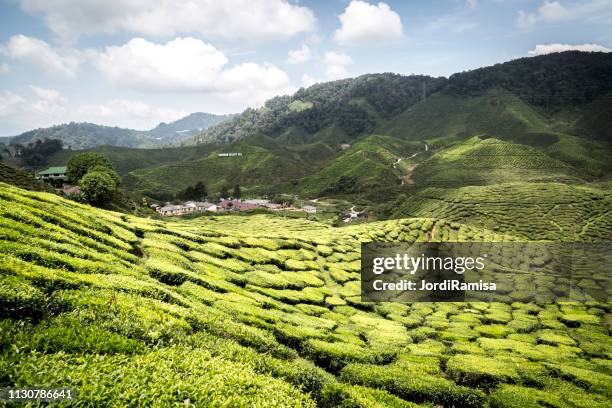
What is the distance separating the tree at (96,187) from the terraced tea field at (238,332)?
2496 inches

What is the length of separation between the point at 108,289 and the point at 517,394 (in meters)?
22.8

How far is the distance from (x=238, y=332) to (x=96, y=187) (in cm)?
8752

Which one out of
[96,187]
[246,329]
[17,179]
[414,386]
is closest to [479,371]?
[414,386]

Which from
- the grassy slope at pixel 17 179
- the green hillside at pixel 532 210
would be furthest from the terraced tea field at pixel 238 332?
the green hillside at pixel 532 210

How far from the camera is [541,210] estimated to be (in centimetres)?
12162

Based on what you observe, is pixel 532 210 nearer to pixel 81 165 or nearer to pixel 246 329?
pixel 246 329

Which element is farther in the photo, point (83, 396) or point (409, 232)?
point (409, 232)

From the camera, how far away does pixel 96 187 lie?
290 feet

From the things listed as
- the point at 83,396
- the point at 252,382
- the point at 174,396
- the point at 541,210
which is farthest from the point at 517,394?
the point at 541,210

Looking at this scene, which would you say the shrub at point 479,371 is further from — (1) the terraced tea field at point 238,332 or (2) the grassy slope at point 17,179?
(2) the grassy slope at point 17,179

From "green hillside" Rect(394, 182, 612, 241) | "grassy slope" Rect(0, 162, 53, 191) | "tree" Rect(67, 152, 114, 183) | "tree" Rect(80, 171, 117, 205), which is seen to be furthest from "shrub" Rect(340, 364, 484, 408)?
"tree" Rect(67, 152, 114, 183)

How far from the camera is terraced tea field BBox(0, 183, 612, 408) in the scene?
1091 centimetres

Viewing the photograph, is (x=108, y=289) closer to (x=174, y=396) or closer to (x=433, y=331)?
(x=174, y=396)

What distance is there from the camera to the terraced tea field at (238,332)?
1091 cm
